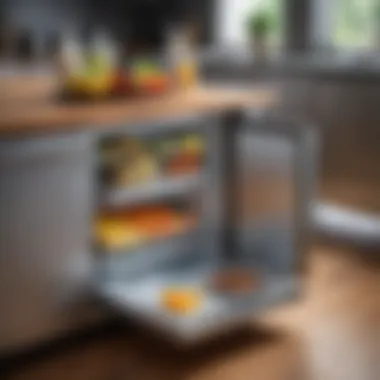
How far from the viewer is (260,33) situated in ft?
15.7

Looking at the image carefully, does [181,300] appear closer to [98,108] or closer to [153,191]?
[153,191]

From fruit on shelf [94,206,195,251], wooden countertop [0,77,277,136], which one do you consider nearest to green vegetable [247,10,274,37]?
wooden countertop [0,77,277,136]

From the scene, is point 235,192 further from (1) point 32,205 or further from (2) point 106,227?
(1) point 32,205

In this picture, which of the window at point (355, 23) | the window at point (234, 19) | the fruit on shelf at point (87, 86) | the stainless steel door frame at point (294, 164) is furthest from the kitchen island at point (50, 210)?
the window at point (234, 19)

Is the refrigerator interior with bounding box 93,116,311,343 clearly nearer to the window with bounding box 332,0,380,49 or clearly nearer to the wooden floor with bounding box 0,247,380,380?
the wooden floor with bounding box 0,247,380,380

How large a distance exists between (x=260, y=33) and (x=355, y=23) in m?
0.51

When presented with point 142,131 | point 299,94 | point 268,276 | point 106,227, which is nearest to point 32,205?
point 106,227

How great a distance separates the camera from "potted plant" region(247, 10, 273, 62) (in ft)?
15.7

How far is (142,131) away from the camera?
11.1 feet

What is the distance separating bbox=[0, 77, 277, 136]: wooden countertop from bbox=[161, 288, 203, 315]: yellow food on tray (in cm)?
61

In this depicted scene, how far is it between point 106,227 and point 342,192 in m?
1.54

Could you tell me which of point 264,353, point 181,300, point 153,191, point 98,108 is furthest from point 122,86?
point 264,353

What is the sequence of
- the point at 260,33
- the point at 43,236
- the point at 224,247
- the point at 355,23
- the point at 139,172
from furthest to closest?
the point at 260,33
the point at 355,23
the point at 224,247
the point at 139,172
the point at 43,236

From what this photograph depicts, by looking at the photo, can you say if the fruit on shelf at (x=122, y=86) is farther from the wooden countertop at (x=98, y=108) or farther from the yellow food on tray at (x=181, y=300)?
the yellow food on tray at (x=181, y=300)
